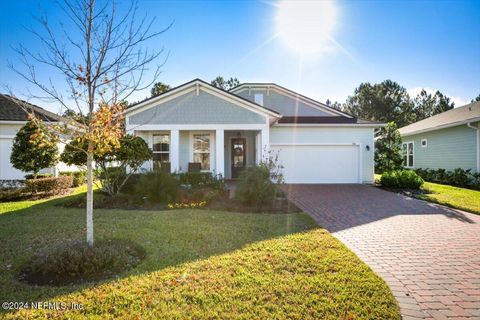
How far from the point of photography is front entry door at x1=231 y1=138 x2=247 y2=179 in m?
16.8

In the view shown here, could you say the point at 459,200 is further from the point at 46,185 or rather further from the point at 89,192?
the point at 46,185

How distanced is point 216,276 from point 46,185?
36.1ft

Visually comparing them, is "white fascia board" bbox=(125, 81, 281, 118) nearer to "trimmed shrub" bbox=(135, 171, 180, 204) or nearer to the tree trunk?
"trimmed shrub" bbox=(135, 171, 180, 204)

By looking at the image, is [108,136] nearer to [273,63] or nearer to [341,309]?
[341,309]

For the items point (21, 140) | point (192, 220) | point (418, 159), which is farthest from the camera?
point (418, 159)

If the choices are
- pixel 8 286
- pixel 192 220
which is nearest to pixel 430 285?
pixel 192 220

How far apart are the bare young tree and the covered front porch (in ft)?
23.9

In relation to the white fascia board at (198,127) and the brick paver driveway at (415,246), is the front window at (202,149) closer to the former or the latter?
the white fascia board at (198,127)

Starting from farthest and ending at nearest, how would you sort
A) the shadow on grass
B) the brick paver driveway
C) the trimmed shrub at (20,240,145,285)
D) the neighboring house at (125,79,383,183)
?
the neighboring house at (125,79,383,183) → the shadow on grass → the trimmed shrub at (20,240,145,285) → the brick paver driveway

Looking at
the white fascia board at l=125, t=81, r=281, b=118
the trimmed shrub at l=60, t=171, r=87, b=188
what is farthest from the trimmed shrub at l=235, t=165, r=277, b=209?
the trimmed shrub at l=60, t=171, r=87, b=188

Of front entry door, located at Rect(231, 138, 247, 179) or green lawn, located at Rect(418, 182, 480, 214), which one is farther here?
front entry door, located at Rect(231, 138, 247, 179)

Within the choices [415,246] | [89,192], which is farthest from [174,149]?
[415,246]

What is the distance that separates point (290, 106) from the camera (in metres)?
17.5

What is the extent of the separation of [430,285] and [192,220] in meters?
5.20
